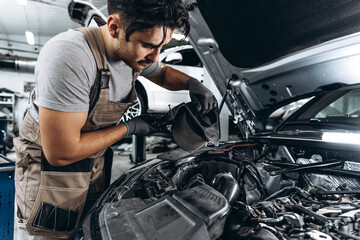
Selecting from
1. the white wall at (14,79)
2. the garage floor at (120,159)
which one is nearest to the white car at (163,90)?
the garage floor at (120,159)

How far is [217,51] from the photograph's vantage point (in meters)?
1.54

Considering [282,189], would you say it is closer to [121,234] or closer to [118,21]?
[121,234]

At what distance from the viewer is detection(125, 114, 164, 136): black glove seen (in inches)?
47.0

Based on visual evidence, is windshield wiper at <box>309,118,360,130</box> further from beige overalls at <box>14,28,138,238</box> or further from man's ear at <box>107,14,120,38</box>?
man's ear at <box>107,14,120,38</box>

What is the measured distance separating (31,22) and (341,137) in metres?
7.70

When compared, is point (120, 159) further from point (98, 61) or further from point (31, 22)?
point (31, 22)

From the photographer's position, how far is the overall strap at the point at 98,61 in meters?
1.03

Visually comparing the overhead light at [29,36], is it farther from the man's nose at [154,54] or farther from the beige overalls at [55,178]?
the man's nose at [154,54]

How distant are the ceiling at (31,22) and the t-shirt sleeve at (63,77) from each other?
4523 millimetres

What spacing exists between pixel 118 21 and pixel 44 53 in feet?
1.05

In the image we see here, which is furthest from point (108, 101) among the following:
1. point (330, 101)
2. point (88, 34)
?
point (330, 101)

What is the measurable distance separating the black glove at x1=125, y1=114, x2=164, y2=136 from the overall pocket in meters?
0.30

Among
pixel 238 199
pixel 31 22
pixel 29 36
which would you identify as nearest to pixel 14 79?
pixel 29 36

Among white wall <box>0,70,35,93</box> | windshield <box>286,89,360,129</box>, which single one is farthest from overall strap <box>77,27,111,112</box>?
white wall <box>0,70,35,93</box>
